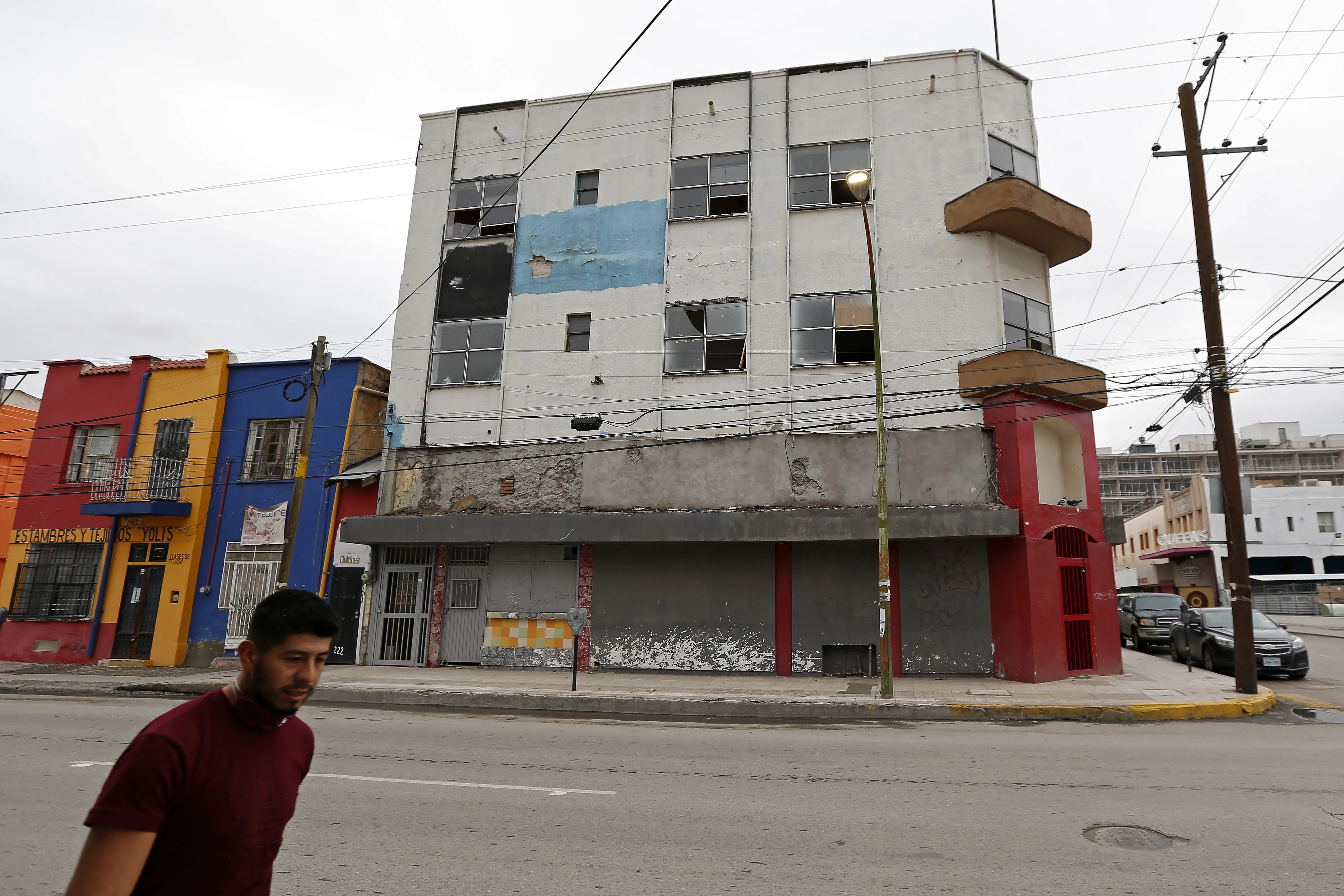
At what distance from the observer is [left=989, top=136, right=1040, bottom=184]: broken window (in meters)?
17.9

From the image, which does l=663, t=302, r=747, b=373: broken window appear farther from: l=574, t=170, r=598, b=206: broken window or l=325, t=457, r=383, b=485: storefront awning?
l=325, t=457, r=383, b=485: storefront awning

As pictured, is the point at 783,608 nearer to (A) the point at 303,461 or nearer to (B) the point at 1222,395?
(B) the point at 1222,395

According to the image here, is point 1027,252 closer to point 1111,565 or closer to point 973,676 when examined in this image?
point 1111,565

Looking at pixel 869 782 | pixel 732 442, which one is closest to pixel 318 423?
pixel 732 442

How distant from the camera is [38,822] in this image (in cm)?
609

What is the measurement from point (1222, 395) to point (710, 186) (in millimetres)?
11607

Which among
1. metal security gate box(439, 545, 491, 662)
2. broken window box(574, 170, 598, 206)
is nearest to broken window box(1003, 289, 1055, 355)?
broken window box(574, 170, 598, 206)

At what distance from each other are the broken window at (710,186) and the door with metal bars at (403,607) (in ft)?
33.8

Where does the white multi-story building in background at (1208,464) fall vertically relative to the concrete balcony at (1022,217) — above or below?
above

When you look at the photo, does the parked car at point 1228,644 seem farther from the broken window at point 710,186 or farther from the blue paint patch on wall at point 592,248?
the blue paint patch on wall at point 592,248

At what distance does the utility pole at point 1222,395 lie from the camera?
45.0 feet

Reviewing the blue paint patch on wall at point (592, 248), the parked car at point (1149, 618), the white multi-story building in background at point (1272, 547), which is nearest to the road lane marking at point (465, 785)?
the blue paint patch on wall at point (592, 248)

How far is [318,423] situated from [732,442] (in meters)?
11.0

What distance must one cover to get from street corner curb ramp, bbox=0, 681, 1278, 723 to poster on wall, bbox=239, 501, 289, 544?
5302mm
